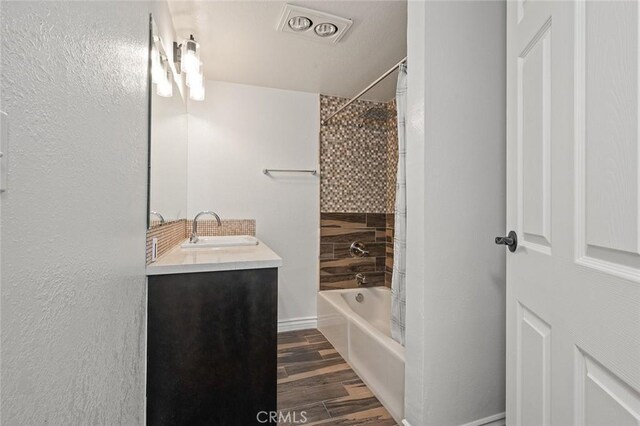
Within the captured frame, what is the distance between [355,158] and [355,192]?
1.15ft

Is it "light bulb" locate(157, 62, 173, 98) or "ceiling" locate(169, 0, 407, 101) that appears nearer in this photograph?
"light bulb" locate(157, 62, 173, 98)

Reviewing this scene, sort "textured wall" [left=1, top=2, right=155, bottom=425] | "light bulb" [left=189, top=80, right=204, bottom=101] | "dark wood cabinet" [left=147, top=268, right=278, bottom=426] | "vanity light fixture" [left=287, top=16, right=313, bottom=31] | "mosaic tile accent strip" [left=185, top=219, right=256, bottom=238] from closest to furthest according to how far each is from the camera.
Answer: "textured wall" [left=1, top=2, right=155, bottom=425] → "dark wood cabinet" [left=147, top=268, right=278, bottom=426] → "vanity light fixture" [left=287, top=16, right=313, bottom=31] → "light bulb" [left=189, top=80, right=204, bottom=101] → "mosaic tile accent strip" [left=185, top=219, right=256, bottom=238]

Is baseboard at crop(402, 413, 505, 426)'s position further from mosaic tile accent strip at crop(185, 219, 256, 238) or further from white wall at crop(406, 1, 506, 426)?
mosaic tile accent strip at crop(185, 219, 256, 238)

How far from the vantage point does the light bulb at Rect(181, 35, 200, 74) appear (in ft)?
5.68

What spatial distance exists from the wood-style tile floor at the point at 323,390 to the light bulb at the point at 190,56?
2.06 m

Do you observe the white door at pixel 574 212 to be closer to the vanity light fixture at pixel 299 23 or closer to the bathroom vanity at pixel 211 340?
the bathroom vanity at pixel 211 340

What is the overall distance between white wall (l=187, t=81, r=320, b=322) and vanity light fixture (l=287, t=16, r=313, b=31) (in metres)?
1.04

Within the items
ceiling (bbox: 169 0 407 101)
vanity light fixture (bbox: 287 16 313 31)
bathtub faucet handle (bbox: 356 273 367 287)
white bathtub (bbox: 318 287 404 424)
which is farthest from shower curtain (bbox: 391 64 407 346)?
bathtub faucet handle (bbox: 356 273 367 287)

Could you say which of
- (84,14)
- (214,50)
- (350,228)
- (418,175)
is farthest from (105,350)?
(350,228)

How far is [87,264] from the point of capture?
0.73 meters

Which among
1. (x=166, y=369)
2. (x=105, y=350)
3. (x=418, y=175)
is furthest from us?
(x=418, y=175)

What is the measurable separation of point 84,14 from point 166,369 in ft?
4.18

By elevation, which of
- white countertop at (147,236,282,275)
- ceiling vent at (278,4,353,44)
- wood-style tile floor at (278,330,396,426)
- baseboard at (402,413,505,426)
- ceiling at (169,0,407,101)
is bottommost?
wood-style tile floor at (278,330,396,426)

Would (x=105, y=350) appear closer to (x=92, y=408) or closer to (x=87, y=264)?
(x=92, y=408)
